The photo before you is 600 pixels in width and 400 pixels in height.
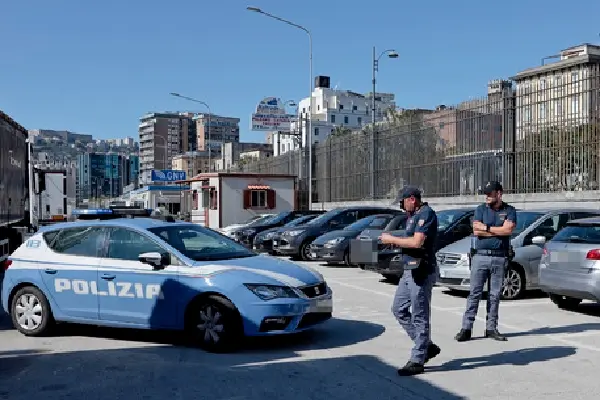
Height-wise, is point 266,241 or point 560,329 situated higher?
point 266,241

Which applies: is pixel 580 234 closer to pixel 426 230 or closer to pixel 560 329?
pixel 560 329

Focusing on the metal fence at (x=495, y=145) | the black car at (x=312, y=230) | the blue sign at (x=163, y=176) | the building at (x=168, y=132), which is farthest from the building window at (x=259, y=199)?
the building at (x=168, y=132)

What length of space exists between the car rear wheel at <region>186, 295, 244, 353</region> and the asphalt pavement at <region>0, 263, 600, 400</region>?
0.46 ft

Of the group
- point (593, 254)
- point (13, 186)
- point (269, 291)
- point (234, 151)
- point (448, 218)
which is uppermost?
point (234, 151)

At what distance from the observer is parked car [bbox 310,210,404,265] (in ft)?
53.8

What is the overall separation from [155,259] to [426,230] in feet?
10.3

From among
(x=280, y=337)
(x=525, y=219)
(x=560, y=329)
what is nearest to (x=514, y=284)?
(x=525, y=219)

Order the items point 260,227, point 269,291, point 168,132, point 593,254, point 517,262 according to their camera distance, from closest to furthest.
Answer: point 269,291
point 593,254
point 517,262
point 260,227
point 168,132

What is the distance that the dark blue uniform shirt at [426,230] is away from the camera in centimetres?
635

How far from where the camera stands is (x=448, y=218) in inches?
530

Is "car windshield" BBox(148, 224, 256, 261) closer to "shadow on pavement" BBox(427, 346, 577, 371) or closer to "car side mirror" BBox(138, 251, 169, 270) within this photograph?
"car side mirror" BBox(138, 251, 169, 270)

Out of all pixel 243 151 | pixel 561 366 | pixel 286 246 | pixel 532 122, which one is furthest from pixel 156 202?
pixel 243 151

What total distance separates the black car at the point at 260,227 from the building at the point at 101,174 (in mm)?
140165

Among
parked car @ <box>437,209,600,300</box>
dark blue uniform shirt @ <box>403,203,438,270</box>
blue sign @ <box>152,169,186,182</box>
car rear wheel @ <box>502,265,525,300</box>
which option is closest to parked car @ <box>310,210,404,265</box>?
parked car @ <box>437,209,600,300</box>
